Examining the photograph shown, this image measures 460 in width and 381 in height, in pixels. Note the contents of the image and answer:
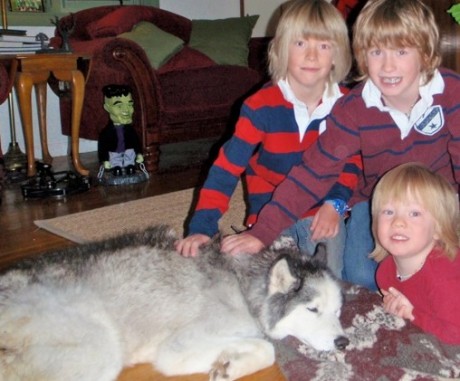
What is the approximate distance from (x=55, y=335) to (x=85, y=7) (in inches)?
170

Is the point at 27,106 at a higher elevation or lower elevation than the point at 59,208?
higher

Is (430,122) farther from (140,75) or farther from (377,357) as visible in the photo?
(140,75)

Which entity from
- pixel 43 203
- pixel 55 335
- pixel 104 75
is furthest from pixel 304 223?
pixel 104 75

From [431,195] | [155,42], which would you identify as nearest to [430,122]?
[431,195]

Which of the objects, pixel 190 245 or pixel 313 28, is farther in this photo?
pixel 313 28

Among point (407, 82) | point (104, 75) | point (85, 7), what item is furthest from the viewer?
point (85, 7)

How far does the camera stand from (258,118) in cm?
227

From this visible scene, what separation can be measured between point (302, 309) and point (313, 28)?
1.03 meters

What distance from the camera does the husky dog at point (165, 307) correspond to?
1577mm

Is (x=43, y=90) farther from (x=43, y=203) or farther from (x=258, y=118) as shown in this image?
(x=258, y=118)

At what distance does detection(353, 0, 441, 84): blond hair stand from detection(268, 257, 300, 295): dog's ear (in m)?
0.83

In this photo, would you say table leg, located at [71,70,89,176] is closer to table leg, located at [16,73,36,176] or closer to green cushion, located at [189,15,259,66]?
table leg, located at [16,73,36,176]

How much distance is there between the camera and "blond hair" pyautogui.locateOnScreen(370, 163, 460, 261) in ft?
6.10

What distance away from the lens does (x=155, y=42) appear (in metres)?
4.66
